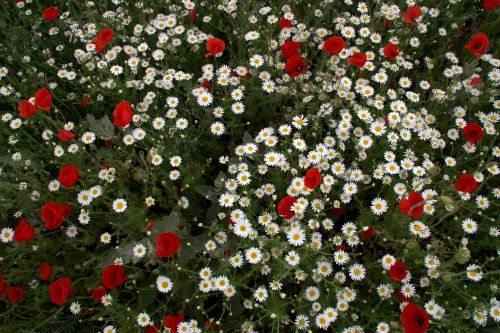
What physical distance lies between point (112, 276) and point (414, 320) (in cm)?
172

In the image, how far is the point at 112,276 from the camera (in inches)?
100

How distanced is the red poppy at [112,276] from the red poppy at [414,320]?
1620mm

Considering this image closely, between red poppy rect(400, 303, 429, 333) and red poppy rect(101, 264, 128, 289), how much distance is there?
162cm

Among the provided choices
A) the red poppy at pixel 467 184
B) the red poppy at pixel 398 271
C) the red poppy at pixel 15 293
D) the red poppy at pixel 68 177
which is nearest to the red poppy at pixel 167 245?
the red poppy at pixel 68 177

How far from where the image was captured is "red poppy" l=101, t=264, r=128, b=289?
2.52 meters

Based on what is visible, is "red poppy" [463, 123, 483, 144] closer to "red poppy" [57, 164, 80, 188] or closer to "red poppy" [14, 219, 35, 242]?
"red poppy" [57, 164, 80, 188]

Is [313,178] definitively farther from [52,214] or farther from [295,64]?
[52,214]

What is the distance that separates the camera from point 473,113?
3.53 m

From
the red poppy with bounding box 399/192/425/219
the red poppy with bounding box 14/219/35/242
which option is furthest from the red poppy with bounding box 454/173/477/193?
the red poppy with bounding box 14/219/35/242

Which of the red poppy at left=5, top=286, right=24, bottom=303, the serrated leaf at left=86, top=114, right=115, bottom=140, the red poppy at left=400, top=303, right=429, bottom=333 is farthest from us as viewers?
the serrated leaf at left=86, top=114, right=115, bottom=140

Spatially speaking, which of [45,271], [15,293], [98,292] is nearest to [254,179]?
[98,292]

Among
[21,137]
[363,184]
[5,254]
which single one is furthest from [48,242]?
[363,184]

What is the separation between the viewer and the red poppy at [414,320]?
2.15m

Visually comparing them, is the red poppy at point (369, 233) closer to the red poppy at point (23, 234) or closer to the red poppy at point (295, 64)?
the red poppy at point (295, 64)
